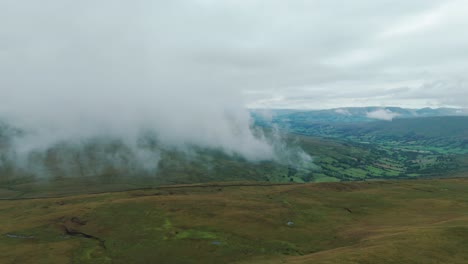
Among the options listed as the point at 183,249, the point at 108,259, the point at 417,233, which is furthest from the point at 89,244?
the point at 417,233

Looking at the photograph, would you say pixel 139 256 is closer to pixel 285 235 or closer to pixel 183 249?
pixel 183 249

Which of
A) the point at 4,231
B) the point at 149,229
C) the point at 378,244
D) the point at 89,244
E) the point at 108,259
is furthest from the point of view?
the point at 4,231

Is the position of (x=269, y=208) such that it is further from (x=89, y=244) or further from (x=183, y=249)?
(x=89, y=244)

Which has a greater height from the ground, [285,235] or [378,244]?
[378,244]

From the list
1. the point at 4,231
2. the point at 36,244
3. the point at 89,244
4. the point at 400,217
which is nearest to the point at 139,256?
the point at 89,244

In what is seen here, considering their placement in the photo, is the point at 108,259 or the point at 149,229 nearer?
the point at 108,259

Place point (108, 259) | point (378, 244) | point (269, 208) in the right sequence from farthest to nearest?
point (269, 208), point (108, 259), point (378, 244)
